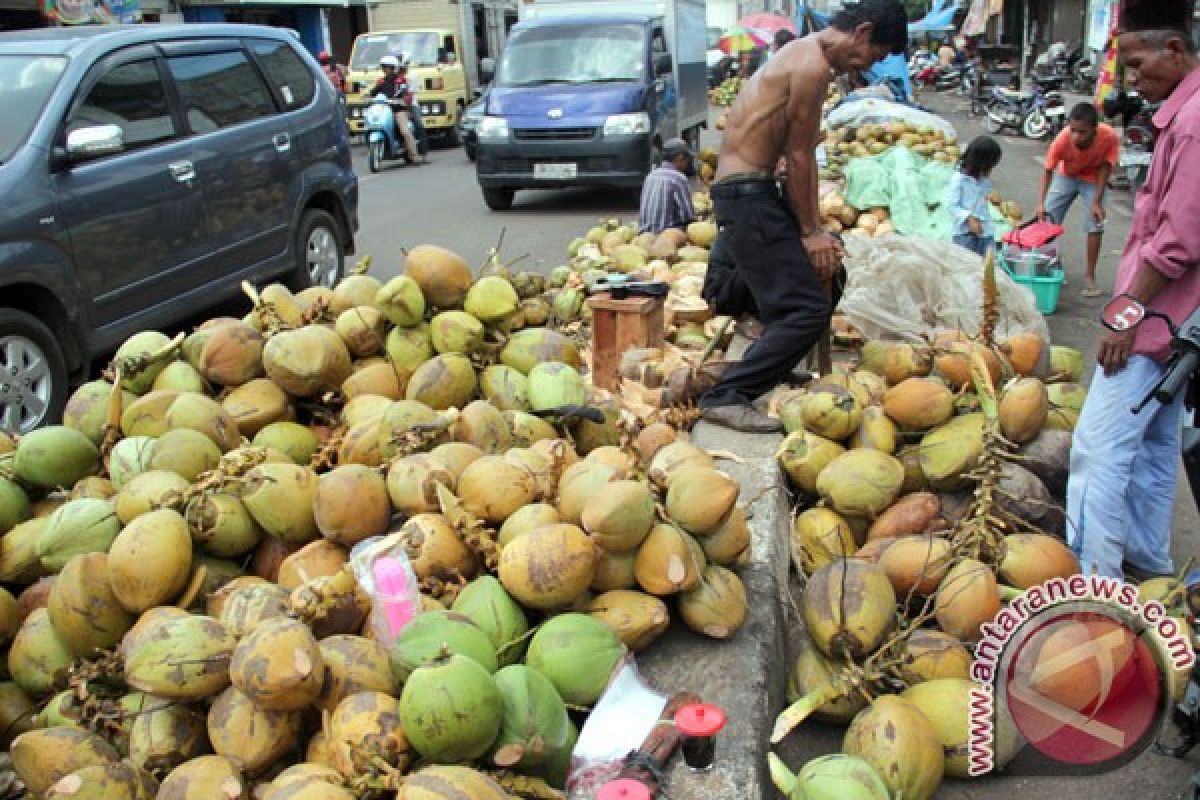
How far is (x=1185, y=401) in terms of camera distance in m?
3.14

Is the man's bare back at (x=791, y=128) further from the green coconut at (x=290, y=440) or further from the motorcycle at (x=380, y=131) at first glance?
the motorcycle at (x=380, y=131)

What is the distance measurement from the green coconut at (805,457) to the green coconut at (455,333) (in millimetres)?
1132

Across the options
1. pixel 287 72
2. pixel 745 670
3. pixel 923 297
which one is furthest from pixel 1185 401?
pixel 287 72

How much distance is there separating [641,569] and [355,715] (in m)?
0.76

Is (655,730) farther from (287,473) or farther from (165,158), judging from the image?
(165,158)

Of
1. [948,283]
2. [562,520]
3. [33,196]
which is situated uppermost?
[33,196]

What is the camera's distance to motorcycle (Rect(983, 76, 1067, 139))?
18594mm

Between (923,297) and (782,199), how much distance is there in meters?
1.67

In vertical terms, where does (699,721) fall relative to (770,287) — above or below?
below

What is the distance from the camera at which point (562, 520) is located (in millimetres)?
2549

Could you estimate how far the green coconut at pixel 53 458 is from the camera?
2990 mm

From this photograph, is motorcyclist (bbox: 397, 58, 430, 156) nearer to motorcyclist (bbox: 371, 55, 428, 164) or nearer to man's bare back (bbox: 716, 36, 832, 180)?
motorcyclist (bbox: 371, 55, 428, 164)

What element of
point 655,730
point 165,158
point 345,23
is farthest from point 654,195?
point 345,23

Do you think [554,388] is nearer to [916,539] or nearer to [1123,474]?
[916,539]
